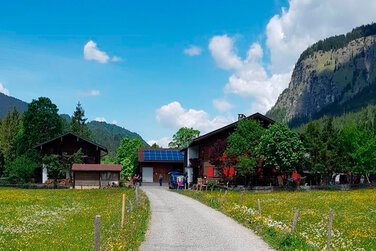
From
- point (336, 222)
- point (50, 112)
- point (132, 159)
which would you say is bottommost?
point (336, 222)

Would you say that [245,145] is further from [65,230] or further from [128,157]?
[128,157]

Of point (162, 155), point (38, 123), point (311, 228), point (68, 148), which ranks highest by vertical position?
point (38, 123)

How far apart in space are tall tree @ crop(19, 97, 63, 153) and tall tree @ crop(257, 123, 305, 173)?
1627 inches

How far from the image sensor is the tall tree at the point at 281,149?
174 ft

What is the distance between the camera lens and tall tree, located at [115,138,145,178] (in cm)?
10114

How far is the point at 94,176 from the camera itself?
61.1m

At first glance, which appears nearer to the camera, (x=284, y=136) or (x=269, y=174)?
(x=284, y=136)

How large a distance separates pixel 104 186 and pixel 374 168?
44994 millimetres

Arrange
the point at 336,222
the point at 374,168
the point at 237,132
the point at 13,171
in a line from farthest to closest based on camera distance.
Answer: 1. the point at 374,168
2. the point at 13,171
3. the point at 237,132
4. the point at 336,222

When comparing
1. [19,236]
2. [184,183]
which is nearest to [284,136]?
[184,183]

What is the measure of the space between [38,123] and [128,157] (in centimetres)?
3502

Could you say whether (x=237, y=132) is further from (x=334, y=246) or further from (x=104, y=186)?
(x=334, y=246)

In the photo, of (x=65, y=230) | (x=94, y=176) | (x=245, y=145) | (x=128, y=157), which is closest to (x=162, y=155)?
(x=128, y=157)

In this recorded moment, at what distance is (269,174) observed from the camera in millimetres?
58844
